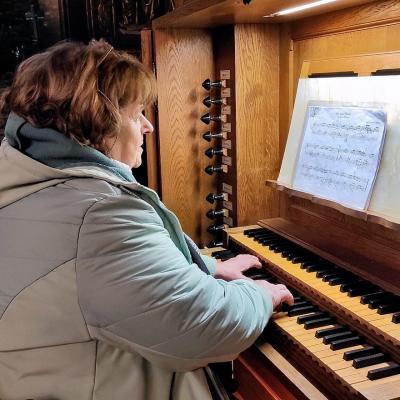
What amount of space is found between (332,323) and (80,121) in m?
0.77

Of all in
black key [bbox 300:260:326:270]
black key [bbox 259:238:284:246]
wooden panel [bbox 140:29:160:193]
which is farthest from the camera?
wooden panel [bbox 140:29:160:193]

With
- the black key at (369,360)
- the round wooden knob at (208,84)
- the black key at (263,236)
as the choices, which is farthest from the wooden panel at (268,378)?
the round wooden knob at (208,84)

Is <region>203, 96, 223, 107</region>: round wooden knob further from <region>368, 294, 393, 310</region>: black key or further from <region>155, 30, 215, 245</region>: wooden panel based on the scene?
<region>368, 294, 393, 310</region>: black key

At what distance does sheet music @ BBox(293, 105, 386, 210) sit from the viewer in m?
1.50

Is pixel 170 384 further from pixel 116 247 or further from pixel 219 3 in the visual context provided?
pixel 219 3

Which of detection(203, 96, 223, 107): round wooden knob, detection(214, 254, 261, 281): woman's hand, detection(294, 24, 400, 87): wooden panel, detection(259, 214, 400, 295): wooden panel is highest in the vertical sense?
detection(294, 24, 400, 87): wooden panel

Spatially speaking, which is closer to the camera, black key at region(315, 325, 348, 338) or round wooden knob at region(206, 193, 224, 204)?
black key at region(315, 325, 348, 338)

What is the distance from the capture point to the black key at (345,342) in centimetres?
125

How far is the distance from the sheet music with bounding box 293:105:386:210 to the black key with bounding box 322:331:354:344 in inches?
14.3

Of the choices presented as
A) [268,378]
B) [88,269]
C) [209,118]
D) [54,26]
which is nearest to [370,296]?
[268,378]

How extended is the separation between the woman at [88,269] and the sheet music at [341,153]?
0.51 metres

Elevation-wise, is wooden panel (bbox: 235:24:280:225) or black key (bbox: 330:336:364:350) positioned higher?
wooden panel (bbox: 235:24:280:225)

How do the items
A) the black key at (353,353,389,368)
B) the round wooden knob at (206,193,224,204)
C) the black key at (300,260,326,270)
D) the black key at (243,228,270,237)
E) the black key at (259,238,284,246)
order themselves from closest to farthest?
the black key at (353,353,389,368) < the black key at (300,260,326,270) < the black key at (259,238,284,246) < the black key at (243,228,270,237) < the round wooden knob at (206,193,224,204)

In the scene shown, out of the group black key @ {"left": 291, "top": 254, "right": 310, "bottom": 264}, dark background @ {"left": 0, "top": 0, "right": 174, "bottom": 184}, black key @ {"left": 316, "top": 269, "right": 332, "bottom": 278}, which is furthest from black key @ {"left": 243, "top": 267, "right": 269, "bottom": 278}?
dark background @ {"left": 0, "top": 0, "right": 174, "bottom": 184}
